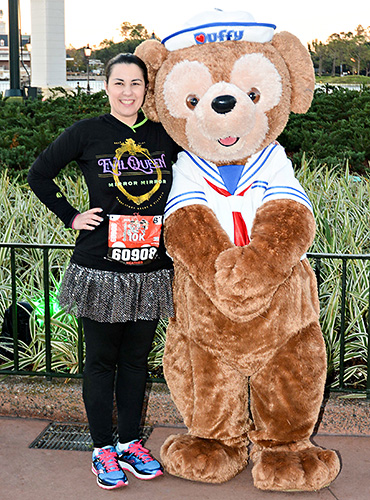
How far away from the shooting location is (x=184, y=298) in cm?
294

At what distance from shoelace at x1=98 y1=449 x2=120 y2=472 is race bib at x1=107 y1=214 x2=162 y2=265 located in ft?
3.01

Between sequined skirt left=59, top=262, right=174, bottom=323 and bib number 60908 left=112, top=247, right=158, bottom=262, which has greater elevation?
bib number 60908 left=112, top=247, right=158, bottom=262

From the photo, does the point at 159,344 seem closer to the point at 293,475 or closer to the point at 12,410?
the point at 12,410

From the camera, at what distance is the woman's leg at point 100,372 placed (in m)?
2.90

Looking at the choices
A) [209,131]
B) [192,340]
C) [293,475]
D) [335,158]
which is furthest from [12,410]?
[335,158]

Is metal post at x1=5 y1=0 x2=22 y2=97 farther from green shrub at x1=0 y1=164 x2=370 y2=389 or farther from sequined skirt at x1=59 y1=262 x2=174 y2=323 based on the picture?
sequined skirt at x1=59 y1=262 x2=174 y2=323

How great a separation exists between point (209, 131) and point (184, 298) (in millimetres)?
751

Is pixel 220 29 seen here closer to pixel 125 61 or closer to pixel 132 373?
pixel 125 61

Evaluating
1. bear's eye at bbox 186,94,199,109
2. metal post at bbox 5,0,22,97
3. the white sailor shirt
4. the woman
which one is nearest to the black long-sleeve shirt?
the woman

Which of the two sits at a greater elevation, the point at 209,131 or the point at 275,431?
the point at 209,131

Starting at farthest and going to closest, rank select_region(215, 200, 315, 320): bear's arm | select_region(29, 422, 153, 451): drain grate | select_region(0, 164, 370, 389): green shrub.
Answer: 1. select_region(0, 164, 370, 389): green shrub
2. select_region(29, 422, 153, 451): drain grate
3. select_region(215, 200, 315, 320): bear's arm

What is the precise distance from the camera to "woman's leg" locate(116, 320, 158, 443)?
297 centimetres

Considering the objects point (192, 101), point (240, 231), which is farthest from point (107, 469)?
point (192, 101)

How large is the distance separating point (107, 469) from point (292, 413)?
880 millimetres
